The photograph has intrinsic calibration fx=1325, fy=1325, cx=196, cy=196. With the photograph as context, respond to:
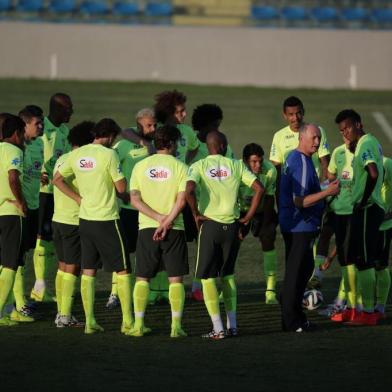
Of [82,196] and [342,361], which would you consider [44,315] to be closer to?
[82,196]

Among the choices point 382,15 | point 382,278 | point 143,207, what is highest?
point 382,15

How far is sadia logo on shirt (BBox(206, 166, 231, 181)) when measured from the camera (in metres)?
13.3

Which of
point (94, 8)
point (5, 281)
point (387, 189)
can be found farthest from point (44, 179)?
point (94, 8)

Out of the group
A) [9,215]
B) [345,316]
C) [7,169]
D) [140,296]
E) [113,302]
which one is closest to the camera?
[140,296]

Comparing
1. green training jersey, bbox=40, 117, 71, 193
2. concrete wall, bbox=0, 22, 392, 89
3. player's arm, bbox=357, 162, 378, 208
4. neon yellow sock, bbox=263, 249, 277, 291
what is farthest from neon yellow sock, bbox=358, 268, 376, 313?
concrete wall, bbox=0, 22, 392, 89

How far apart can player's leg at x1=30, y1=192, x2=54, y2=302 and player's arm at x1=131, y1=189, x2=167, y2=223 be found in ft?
Answer: 9.46

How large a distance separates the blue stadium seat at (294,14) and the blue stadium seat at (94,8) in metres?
5.99

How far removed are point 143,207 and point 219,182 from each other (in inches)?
31.8

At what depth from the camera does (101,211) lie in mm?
13492

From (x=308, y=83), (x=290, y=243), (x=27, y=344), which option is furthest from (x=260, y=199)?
(x=308, y=83)

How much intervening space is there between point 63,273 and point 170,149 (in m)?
1.89

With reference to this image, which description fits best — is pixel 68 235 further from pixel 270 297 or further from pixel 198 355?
pixel 270 297

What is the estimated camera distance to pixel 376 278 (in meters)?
15.2

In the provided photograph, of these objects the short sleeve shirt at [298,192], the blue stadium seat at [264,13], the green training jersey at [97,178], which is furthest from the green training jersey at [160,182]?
the blue stadium seat at [264,13]
